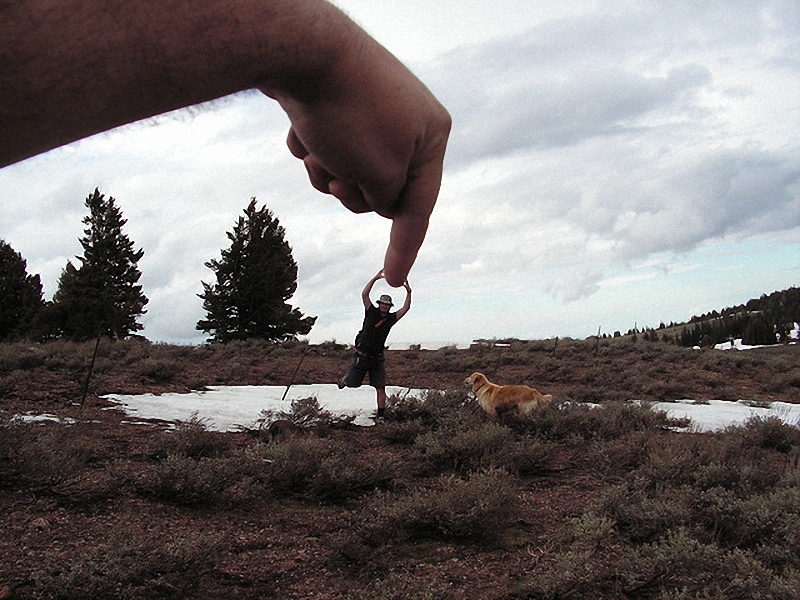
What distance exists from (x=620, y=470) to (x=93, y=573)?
486 centimetres

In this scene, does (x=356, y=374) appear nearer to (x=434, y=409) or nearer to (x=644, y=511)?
(x=434, y=409)

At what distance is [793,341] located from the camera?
39375 millimetres

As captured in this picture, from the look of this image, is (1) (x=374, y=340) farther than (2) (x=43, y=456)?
Yes

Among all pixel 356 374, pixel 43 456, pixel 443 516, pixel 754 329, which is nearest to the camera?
pixel 443 516

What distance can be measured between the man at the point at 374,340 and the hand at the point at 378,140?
770 centimetres

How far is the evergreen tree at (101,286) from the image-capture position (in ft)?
85.5

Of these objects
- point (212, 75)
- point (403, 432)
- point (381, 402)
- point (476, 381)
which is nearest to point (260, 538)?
point (403, 432)

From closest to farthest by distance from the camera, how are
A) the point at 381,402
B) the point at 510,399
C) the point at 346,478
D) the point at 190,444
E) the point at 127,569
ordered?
the point at 127,569
the point at 346,478
the point at 190,444
the point at 510,399
the point at 381,402

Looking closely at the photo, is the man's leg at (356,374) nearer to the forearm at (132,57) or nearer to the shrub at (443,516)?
the shrub at (443,516)

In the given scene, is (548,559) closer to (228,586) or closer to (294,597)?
(294,597)

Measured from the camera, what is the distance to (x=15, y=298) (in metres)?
28.2

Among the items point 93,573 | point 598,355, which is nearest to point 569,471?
point 93,573

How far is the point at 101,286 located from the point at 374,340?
25156mm

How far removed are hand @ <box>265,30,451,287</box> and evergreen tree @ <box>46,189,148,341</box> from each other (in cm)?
2752
